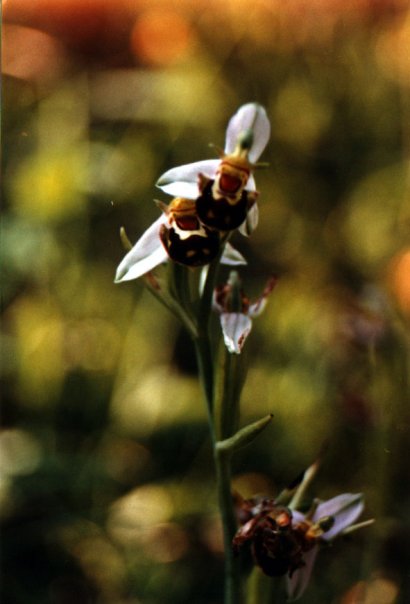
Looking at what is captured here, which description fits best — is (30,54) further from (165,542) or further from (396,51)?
(165,542)

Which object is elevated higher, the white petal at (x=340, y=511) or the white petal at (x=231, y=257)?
the white petal at (x=231, y=257)

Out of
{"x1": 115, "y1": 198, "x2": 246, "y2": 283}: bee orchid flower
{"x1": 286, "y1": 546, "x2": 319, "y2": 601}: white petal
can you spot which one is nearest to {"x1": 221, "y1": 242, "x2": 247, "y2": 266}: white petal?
{"x1": 115, "y1": 198, "x2": 246, "y2": 283}: bee orchid flower

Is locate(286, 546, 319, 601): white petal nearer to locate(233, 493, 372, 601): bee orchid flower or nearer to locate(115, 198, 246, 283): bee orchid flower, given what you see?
locate(233, 493, 372, 601): bee orchid flower

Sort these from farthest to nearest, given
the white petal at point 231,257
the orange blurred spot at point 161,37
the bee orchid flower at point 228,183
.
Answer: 1. the orange blurred spot at point 161,37
2. the white petal at point 231,257
3. the bee orchid flower at point 228,183

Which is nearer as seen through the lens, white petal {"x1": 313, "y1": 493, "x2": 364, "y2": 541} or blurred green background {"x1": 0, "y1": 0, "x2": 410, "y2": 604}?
white petal {"x1": 313, "y1": 493, "x2": 364, "y2": 541}

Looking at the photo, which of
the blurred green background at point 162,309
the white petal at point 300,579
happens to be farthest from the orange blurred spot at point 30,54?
the white petal at point 300,579

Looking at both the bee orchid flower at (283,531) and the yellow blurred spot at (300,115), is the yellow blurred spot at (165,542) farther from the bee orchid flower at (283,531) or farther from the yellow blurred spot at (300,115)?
Answer: the yellow blurred spot at (300,115)

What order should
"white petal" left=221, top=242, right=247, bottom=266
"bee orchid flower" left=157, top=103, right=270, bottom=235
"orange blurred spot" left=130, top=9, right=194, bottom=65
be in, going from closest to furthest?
"bee orchid flower" left=157, top=103, right=270, bottom=235 → "white petal" left=221, top=242, right=247, bottom=266 → "orange blurred spot" left=130, top=9, right=194, bottom=65
